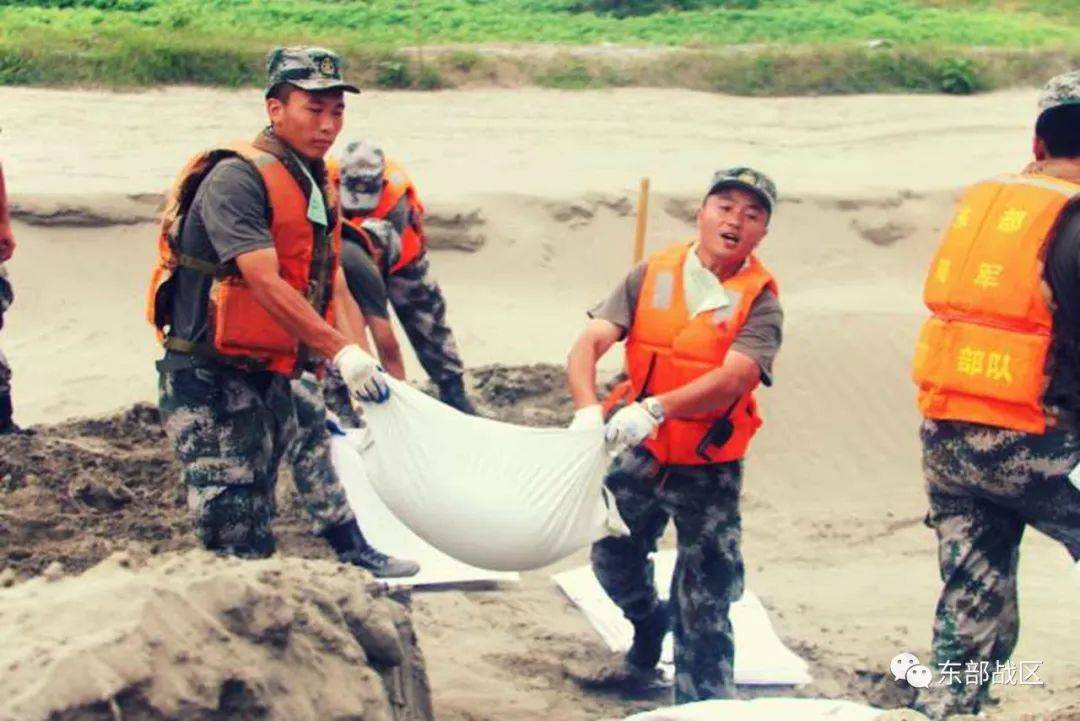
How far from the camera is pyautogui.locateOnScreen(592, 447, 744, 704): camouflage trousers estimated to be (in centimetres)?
611

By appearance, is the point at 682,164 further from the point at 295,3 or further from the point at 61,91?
the point at 295,3

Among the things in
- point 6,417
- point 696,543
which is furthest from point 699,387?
point 6,417

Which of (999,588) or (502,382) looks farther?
(502,382)

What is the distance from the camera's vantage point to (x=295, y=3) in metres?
20.3

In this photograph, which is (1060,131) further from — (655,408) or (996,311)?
(655,408)

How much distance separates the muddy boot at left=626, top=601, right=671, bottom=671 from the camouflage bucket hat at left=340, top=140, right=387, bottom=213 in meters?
2.25

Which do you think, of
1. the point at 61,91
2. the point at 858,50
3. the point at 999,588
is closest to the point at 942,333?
the point at 999,588

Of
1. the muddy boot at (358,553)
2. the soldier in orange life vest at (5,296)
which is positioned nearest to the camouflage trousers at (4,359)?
the soldier in orange life vest at (5,296)

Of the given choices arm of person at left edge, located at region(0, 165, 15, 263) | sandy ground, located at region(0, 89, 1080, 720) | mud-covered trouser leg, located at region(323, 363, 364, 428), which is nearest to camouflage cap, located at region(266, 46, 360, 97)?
sandy ground, located at region(0, 89, 1080, 720)

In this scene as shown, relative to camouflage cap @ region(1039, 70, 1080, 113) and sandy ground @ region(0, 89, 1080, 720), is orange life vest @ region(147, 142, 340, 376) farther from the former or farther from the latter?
camouflage cap @ region(1039, 70, 1080, 113)

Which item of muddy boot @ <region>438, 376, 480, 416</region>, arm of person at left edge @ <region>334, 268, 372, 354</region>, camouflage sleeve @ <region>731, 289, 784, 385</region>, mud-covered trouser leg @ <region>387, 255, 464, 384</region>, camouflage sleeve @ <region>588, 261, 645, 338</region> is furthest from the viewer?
muddy boot @ <region>438, 376, 480, 416</region>

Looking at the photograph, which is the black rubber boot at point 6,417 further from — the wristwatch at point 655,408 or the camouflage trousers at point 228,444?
the wristwatch at point 655,408

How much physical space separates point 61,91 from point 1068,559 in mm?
9991

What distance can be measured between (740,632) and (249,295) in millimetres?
2376
